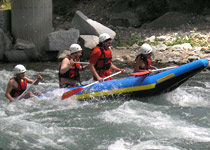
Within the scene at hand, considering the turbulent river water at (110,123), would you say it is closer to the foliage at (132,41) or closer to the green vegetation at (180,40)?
the green vegetation at (180,40)

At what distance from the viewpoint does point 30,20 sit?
544 inches

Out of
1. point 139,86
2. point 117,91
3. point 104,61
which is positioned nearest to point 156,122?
point 139,86

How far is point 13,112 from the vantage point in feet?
25.6

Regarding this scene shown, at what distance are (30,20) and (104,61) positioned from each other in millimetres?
6210

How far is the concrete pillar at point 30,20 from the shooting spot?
13.8 metres

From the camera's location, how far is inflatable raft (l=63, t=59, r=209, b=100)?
7785 millimetres

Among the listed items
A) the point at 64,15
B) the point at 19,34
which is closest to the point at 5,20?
the point at 19,34

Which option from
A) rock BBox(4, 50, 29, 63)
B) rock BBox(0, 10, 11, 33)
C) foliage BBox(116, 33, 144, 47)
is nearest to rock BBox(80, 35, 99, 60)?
foliage BBox(116, 33, 144, 47)

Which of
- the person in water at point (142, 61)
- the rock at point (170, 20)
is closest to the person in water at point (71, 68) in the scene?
the person in water at point (142, 61)

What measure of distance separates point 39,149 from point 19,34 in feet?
27.3

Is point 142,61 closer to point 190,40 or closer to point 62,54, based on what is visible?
point 62,54

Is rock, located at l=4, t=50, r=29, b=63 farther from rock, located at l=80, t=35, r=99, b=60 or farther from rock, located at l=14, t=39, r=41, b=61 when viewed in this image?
rock, located at l=80, t=35, r=99, b=60

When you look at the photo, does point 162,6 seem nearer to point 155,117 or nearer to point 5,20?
point 5,20

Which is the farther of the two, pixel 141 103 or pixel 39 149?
pixel 141 103
